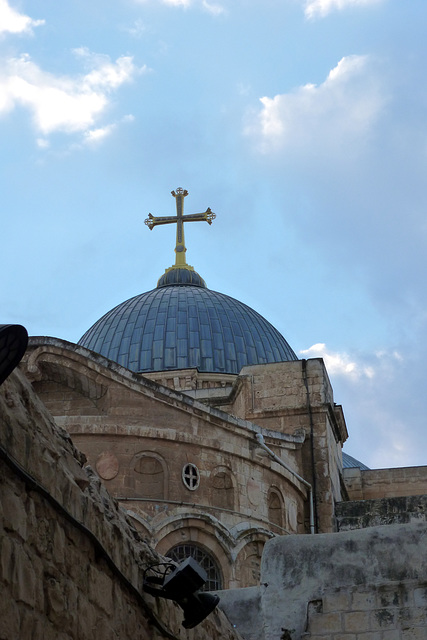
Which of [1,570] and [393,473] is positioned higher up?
[393,473]

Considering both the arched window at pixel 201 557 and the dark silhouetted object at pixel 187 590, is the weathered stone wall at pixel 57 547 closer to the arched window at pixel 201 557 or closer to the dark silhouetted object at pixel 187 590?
the dark silhouetted object at pixel 187 590

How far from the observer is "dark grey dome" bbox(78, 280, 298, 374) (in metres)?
28.4

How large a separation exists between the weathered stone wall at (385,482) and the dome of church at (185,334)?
203 inches

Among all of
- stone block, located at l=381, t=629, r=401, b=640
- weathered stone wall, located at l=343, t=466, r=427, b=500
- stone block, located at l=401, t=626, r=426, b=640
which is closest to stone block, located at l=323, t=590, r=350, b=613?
stone block, located at l=381, t=629, r=401, b=640

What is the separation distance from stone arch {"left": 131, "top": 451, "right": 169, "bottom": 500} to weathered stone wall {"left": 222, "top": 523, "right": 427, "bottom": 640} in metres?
8.32

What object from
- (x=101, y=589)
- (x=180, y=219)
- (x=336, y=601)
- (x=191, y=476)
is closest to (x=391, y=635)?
(x=336, y=601)

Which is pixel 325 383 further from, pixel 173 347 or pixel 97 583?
pixel 97 583

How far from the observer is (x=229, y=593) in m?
8.61

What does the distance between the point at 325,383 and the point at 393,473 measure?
190 inches

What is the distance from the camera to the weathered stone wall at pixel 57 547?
4391 millimetres

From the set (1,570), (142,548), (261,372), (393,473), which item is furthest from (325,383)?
(1,570)

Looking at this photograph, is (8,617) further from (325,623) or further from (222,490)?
(222,490)

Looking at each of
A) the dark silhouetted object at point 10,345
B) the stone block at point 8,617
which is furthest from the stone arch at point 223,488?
the dark silhouetted object at point 10,345

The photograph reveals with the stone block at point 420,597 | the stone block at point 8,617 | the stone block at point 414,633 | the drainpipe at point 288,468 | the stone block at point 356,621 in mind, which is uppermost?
the drainpipe at point 288,468
